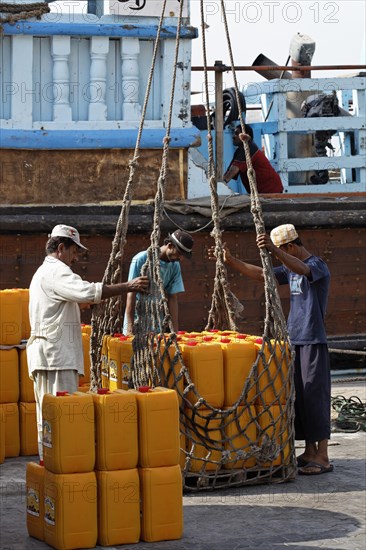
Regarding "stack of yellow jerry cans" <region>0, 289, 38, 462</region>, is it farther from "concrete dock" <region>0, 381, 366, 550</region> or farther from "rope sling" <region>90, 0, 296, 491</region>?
"rope sling" <region>90, 0, 296, 491</region>

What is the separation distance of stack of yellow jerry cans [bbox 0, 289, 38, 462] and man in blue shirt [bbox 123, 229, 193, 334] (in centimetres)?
83

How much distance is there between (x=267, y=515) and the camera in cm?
723

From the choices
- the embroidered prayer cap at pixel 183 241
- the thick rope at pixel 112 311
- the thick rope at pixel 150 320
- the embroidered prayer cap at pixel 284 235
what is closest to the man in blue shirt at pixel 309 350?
the embroidered prayer cap at pixel 284 235

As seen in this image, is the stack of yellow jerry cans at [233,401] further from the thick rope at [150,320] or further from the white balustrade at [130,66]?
the white balustrade at [130,66]

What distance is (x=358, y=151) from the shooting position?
1345cm

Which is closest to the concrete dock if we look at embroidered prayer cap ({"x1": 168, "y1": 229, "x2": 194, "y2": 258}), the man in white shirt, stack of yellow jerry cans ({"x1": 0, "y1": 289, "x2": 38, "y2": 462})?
stack of yellow jerry cans ({"x1": 0, "y1": 289, "x2": 38, "y2": 462})

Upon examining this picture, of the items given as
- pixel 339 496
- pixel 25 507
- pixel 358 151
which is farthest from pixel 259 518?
pixel 358 151

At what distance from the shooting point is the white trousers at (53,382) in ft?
25.1

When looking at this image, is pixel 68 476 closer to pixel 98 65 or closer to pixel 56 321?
pixel 56 321

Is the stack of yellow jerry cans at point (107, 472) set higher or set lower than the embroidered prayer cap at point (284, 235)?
lower

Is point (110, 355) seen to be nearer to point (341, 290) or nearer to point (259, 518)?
point (259, 518)

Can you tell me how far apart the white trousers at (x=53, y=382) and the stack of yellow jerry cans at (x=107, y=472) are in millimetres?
908

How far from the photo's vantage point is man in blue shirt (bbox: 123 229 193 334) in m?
8.79

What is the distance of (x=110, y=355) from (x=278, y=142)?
5.09 metres
